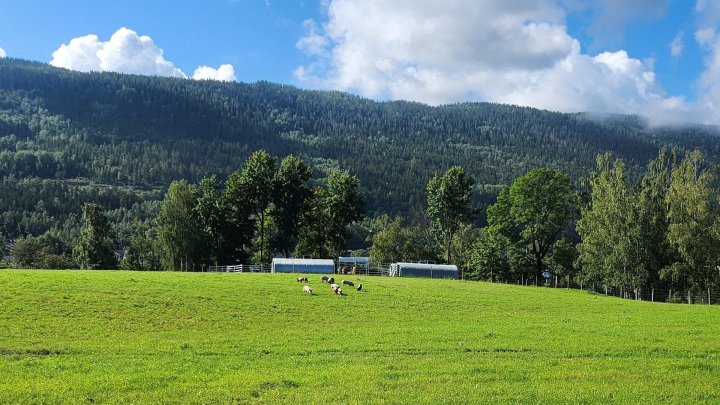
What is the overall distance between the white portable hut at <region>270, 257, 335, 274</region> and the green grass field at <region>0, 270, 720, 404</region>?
30.9m

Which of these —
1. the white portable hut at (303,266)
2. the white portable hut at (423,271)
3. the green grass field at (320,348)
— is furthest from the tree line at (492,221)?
the green grass field at (320,348)

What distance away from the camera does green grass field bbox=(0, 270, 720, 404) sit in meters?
15.8

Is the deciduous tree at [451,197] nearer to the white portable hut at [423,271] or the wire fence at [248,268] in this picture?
the white portable hut at [423,271]

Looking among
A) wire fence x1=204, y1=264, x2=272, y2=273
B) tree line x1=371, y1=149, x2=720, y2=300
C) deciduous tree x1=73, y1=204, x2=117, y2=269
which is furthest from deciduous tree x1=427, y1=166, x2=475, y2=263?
deciduous tree x1=73, y1=204, x2=117, y2=269

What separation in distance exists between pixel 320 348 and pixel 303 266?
2030 inches

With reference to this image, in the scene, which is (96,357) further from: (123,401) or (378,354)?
(378,354)

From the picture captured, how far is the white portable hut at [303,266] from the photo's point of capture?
74562 millimetres

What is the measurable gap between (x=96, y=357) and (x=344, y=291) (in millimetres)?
26246

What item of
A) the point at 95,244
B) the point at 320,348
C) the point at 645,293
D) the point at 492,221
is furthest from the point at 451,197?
the point at 320,348

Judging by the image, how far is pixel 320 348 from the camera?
928 inches

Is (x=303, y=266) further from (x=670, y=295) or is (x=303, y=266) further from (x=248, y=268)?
(x=670, y=295)

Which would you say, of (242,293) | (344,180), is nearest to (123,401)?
(242,293)

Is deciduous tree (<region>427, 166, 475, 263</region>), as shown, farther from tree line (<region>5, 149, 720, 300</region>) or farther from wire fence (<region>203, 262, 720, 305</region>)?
wire fence (<region>203, 262, 720, 305</region>)

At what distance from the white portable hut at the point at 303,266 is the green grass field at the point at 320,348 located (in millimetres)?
30941
